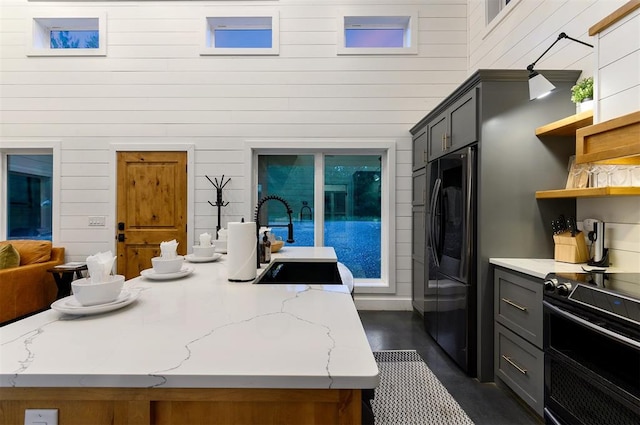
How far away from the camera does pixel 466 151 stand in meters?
2.53

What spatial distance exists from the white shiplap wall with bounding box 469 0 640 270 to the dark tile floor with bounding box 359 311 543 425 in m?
1.17

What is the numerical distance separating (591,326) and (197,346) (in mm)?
1691

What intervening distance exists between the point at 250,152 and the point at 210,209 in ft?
2.98

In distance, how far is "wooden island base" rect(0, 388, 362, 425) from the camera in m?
0.72

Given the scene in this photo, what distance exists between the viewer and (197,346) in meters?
Result: 0.83

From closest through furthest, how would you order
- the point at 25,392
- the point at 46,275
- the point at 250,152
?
the point at 25,392 → the point at 46,275 → the point at 250,152

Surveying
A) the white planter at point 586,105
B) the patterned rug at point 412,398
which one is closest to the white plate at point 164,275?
the patterned rug at point 412,398

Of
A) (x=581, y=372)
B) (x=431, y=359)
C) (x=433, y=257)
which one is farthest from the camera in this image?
(x=433, y=257)

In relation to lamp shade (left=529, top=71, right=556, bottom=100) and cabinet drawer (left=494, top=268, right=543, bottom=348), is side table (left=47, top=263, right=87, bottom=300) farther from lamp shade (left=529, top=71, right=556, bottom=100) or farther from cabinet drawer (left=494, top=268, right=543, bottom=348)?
lamp shade (left=529, top=71, right=556, bottom=100)

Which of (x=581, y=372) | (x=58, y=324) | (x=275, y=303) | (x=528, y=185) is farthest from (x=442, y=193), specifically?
(x=58, y=324)

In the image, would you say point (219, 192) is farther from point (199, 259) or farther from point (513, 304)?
point (513, 304)

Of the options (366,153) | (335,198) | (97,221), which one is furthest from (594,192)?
(97,221)

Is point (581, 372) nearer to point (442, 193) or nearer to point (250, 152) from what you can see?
point (442, 193)

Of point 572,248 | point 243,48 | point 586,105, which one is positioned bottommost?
point 572,248
